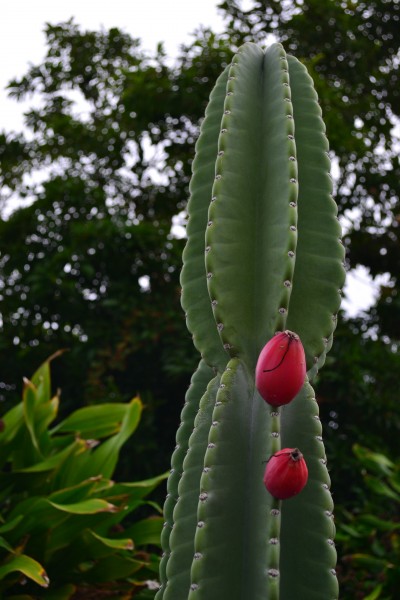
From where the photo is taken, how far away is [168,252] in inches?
234

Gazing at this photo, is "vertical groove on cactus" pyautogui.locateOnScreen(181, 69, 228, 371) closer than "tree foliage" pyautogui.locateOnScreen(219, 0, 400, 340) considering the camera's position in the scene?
Yes

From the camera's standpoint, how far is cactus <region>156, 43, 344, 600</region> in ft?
5.40

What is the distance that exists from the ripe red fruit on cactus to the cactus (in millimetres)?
58

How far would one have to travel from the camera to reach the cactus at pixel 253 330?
5.40 ft

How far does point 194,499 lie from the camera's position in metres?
1.80

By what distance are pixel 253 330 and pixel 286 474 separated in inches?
16.0

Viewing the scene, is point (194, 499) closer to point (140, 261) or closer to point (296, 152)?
point (296, 152)

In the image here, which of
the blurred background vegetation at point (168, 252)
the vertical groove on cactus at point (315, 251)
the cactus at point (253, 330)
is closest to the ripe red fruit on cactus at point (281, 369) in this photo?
the cactus at point (253, 330)

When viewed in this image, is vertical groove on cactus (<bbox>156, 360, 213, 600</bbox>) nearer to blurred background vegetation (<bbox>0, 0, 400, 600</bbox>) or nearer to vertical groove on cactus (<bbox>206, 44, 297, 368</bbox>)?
vertical groove on cactus (<bbox>206, 44, 297, 368</bbox>)

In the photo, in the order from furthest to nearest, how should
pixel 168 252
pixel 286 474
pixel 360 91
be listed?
1. pixel 360 91
2. pixel 168 252
3. pixel 286 474

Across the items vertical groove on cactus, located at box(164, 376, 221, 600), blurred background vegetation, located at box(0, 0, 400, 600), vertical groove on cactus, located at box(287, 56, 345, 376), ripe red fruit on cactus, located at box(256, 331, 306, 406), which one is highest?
blurred background vegetation, located at box(0, 0, 400, 600)

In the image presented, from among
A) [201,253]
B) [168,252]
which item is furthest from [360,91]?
[201,253]

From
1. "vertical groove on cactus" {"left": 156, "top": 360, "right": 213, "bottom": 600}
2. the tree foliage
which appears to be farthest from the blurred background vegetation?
"vertical groove on cactus" {"left": 156, "top": 360, "right": 213, "bottom": 600}

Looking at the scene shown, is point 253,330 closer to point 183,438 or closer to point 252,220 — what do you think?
point 252,220
